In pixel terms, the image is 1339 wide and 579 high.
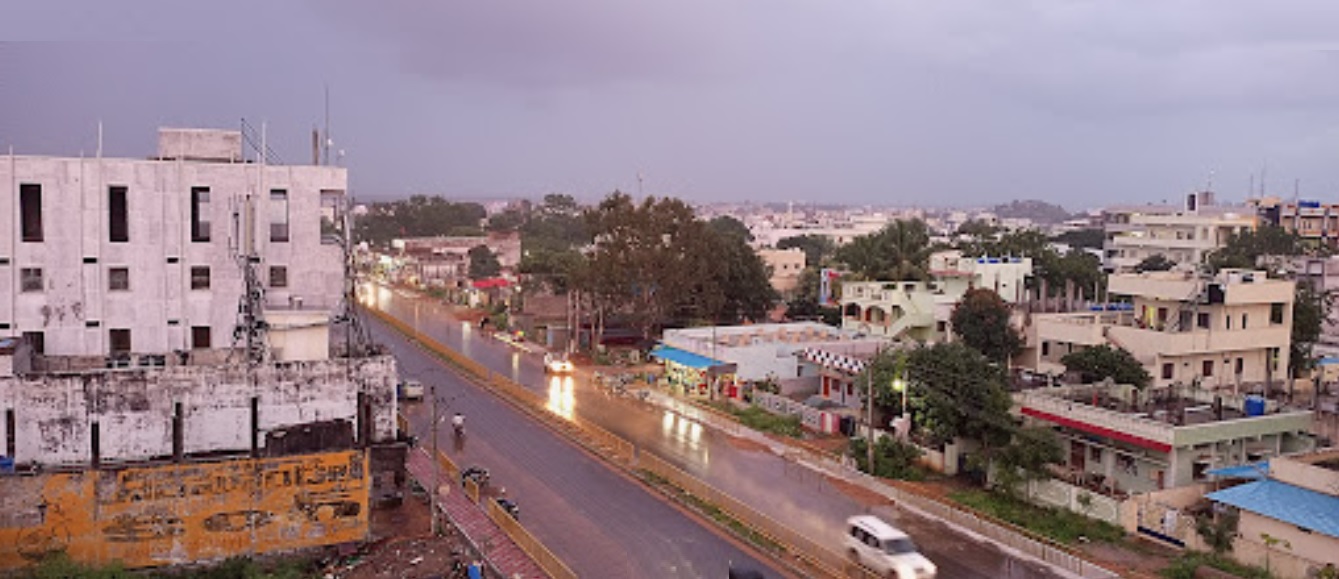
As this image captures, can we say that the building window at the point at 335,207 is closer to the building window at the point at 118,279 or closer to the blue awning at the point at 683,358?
the building window at the point at 118,279

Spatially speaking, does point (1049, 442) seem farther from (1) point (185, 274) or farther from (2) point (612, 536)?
(1) point (185, 274)

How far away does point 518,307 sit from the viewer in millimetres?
74688

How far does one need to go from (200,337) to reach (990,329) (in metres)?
31.7

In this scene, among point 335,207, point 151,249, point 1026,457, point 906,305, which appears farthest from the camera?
point 906,305

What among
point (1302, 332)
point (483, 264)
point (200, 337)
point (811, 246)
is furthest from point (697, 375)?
point (811, 246)

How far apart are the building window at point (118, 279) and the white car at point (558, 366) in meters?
25.2

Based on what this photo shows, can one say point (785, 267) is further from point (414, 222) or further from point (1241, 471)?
point (414, 222)

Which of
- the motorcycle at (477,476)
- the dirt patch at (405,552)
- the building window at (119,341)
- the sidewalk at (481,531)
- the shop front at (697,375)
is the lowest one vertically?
the dirt patch at (405,552)

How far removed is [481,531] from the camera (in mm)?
25891

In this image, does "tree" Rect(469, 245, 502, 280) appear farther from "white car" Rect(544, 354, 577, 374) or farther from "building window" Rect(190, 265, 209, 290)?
"building window" Rect(190, 265, 209, 290)

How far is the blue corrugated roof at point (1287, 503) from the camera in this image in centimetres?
2338

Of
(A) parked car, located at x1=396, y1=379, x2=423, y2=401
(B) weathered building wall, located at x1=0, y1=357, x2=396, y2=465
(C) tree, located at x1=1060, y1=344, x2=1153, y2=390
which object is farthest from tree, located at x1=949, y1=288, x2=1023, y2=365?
(B) weathered building wall, located at x1=0, y1=357, x2=396, y2=465

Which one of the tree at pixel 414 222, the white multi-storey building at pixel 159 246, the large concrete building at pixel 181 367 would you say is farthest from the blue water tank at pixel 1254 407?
the tree at pixel 414 222

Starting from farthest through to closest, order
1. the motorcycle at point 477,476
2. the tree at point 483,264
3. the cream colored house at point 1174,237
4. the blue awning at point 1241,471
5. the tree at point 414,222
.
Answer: the tree at point 414,222 → the tree at point 483,264 → the cream colored house at point 1174,237 → the motorcycle at point 477,476 → the blue awning at point 1241,471
